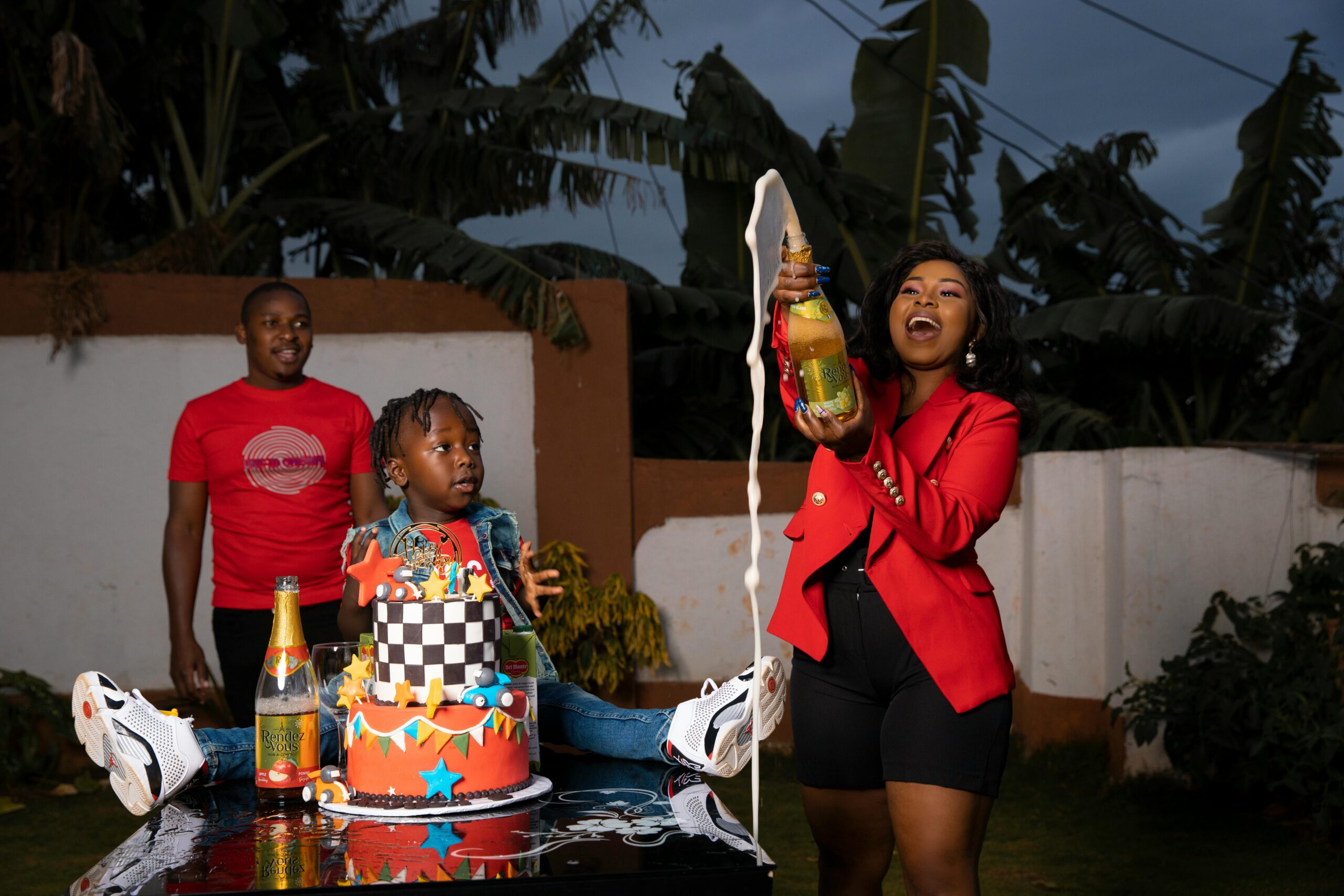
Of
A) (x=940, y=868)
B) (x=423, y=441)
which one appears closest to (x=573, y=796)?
(x=940, y=868)

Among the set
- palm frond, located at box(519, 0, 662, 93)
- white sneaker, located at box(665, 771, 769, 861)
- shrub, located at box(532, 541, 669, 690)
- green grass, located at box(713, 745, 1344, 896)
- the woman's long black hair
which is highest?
palm frond, located at box(519, 0, 662, 93)

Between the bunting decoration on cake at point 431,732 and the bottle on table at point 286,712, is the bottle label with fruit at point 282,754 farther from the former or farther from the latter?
the bunting decoration on cake at point 431,732

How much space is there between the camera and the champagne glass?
2117mm

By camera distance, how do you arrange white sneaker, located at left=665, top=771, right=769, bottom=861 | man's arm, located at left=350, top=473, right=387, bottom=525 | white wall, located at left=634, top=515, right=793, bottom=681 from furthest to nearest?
1. white wall, located at left=634, top=515, right=793, bottom=681
2. man's arm, located at left=350, top=473, right=387, bottom=525
3. white sneaker, located at left=665, top=771, right=769, bottom=861

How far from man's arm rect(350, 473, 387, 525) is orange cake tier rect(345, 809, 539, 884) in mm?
1664

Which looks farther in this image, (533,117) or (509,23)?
(509,23)

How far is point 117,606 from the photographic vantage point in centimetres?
552

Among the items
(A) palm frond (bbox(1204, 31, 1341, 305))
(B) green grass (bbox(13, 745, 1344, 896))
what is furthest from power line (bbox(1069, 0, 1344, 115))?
(B) green grass (bbox(13, 745, 1344, 896))

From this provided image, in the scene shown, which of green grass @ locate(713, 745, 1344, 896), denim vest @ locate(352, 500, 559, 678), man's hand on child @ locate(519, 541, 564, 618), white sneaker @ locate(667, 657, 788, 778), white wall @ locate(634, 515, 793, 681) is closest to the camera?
white sneaker @ locate(667, 657, 788, 778)

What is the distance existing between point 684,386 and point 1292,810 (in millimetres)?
3906

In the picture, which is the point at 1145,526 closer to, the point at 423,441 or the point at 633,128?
the point at 633,128

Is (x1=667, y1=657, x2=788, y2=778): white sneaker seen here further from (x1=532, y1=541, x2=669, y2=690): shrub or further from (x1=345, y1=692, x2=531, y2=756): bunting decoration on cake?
(x1=532, y1=541, x2=669, y2=690): shrub

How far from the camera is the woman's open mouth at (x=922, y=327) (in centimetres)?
219

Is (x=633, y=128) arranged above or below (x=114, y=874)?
above
